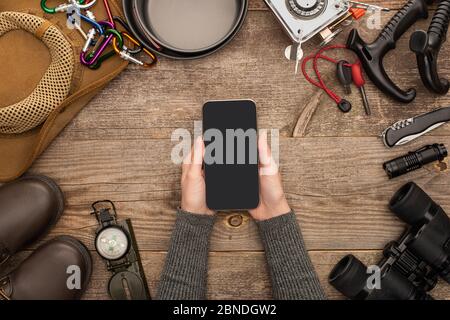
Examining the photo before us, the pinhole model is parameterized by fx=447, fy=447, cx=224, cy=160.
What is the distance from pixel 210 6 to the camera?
0.91m

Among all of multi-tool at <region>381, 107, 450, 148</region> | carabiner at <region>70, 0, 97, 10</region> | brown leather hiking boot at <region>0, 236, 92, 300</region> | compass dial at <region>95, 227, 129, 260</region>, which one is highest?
carabiner at <region>70, 0, 97, 10</region>

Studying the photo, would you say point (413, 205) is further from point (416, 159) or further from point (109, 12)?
point (109, 12)

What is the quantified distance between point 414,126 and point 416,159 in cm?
7

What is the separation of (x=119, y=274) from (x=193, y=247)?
0.17 metres

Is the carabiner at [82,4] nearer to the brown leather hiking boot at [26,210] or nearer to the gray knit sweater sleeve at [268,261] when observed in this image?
the brown leather hiking boot at [26,210]

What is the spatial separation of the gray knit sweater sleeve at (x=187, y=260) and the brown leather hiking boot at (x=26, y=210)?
10.1 inches

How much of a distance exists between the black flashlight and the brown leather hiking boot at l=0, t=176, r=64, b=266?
0.69 metres

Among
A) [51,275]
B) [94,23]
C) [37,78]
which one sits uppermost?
[94,23]

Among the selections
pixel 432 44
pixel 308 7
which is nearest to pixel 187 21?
pixel 308 7

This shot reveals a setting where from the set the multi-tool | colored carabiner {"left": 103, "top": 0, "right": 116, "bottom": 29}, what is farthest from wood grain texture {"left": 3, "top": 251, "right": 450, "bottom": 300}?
colored carabiner {"left": 103, "top": 0, "right": 116, "bottom": 29}

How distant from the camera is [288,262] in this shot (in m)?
0.89

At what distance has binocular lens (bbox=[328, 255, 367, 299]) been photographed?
0.87m

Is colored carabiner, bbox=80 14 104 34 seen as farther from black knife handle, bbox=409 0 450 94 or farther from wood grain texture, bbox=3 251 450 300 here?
black knife handle, bbox=409 0 450 94

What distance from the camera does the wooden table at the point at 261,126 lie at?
937 millimetres
